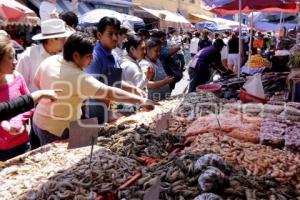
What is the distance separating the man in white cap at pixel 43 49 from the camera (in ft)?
13.9

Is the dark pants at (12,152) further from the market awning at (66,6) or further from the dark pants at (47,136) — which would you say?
the market awning at (66,6)

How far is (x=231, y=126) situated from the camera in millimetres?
3832

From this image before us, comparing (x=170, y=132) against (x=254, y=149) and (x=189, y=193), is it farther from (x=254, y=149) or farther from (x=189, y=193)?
(x=189, y=193)

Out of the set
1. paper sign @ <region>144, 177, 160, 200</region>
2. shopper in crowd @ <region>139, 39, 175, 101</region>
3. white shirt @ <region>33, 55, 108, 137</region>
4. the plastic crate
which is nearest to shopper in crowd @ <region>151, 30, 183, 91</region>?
shopper in crowd @ <region>139, 39, 175, 101</region>

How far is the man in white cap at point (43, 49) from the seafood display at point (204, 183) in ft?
6.53

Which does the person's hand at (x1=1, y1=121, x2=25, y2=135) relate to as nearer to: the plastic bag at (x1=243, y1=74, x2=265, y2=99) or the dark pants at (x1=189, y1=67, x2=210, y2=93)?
the plastic bag at (x1=243, y1=74, x2=265, y2=99)

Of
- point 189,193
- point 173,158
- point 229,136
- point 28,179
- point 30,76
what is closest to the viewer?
point 189,193

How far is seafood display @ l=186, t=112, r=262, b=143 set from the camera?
3691 mm

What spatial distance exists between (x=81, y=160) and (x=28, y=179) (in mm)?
410

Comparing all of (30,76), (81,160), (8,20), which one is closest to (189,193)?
(81,160)

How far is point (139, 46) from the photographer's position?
4961 millimetres

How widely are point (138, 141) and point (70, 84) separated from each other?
0.74 m

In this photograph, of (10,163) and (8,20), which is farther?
(8,20)

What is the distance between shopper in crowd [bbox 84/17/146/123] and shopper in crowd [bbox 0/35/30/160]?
2.76 feet
